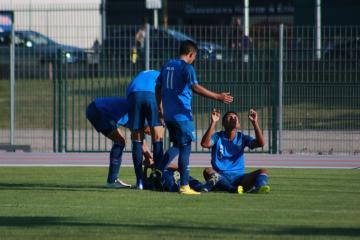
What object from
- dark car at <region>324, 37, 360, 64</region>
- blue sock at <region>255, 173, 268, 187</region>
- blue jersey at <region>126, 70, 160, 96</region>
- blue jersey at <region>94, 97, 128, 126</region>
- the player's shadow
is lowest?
the player's shadow

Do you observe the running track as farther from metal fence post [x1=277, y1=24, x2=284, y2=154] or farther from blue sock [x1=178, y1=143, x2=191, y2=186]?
blue sock [x1=178, y1=143, x2=191, y2=186]

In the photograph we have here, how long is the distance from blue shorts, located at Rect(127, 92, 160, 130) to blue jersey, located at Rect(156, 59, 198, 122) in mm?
578

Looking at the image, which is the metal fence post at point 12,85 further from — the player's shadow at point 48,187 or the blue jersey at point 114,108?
the blue jersey at point 114,108

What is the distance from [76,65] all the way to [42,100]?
2.23m

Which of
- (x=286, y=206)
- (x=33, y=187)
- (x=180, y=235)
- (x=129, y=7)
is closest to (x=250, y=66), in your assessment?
(x=33, y=187)

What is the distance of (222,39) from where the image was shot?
20406mm

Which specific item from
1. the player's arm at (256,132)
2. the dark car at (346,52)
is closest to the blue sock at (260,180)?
the player's arm at (256,132)

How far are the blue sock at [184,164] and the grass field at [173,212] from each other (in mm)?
236

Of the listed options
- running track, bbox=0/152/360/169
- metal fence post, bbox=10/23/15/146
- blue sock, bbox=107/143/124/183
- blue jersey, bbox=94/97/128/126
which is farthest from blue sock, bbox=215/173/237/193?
metal fence post, bbox=10/23/15/146

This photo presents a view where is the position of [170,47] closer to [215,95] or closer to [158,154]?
[158,154]

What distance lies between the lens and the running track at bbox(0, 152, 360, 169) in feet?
58.1

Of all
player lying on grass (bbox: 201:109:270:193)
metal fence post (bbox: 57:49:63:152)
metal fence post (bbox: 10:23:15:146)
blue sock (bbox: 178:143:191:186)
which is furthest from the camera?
metal fence post (bbox: 10:23:15:146)

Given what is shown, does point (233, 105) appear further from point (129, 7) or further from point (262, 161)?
point (129, 7)

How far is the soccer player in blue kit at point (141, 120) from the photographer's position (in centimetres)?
1298
